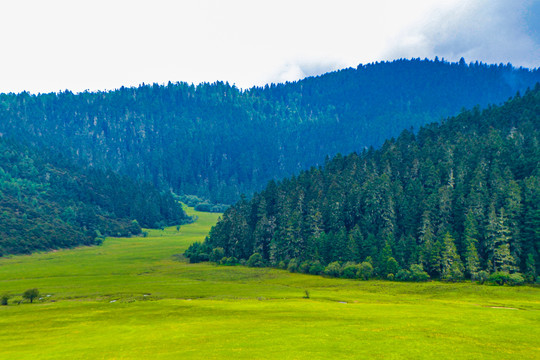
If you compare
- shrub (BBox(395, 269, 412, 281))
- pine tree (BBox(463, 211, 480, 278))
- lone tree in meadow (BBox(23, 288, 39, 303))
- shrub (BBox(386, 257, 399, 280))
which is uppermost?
pine tree (BBox(463, 211, 480, 278))

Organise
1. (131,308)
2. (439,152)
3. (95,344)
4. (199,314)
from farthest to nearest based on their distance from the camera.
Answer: (439,152), (131,308), (199,314), (95,344)

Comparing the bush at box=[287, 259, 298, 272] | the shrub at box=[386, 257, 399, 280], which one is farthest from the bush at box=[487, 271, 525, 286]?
the bush at box=[287, 259, 298, 272]

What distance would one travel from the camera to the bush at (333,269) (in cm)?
12500

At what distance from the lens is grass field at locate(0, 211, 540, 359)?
153ft

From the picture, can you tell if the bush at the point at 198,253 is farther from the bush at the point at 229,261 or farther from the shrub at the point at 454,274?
the shrub at the point at 454,274

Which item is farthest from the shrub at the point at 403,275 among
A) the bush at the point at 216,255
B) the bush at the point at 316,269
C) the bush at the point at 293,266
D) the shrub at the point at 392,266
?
the bush at the point at 216,255

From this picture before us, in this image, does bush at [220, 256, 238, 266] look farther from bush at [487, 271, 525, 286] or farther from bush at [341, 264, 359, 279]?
bush at [487, 271, 525, 286]

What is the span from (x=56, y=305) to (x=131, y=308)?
18.3 meters

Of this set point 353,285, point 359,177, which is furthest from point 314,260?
point 359,177

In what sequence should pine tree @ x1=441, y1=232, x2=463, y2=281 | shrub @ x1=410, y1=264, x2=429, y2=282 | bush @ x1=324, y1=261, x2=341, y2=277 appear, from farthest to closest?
1. bush @ x1=324, y1=261, x2=341, y2=277
2. shrub @ x1=410, y1=264, x2=429, y2=282
3. pine tree @ x1=441, y1=232, x2=463, y2=281

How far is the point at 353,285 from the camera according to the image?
4294 inches

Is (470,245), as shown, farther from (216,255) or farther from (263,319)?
(216,255)

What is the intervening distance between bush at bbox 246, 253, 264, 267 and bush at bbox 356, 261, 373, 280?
41753mm

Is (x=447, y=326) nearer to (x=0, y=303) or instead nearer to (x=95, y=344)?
(x=95, y=344)
